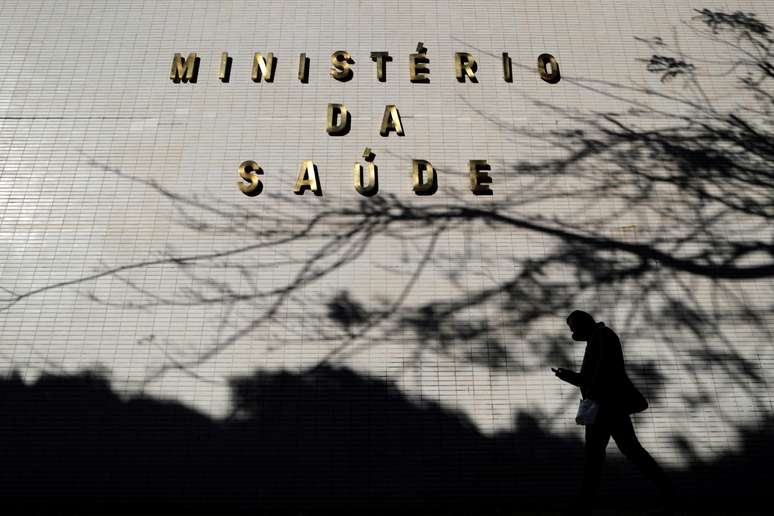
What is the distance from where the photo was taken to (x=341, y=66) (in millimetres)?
6109

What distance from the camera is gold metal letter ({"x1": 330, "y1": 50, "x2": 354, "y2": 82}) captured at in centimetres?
605

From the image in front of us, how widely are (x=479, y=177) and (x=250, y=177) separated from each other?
2.40 m

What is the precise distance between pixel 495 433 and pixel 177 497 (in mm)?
2761

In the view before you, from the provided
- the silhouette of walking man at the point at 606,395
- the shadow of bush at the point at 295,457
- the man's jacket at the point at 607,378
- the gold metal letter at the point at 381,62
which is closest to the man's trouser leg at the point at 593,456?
the silhouette of walking man at the point at 606,395

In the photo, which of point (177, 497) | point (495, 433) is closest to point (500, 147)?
point (495, 433)

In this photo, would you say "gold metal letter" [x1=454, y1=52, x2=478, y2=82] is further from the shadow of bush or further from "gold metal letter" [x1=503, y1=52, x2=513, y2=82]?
the shadow of bush

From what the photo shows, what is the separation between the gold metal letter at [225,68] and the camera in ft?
19.8

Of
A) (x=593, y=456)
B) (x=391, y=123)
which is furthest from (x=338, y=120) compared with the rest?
(x=593, y=456)

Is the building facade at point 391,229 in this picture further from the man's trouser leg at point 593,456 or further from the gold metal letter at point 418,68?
the man's trouser leg at point 593,456

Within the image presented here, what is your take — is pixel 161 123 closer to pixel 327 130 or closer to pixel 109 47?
pixel 109 47

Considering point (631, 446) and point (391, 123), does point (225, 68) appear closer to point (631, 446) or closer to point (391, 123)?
point (391, 123)

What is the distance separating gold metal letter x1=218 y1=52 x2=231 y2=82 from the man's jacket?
4.85 metres

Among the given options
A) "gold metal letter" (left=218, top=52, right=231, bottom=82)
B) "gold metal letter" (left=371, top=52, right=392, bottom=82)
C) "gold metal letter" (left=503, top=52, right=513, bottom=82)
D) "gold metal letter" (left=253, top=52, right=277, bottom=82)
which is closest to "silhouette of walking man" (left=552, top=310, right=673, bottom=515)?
"gold metal letter" (left=503, top=52, right=513, bottom=82)

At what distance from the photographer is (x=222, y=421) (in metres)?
4.66
